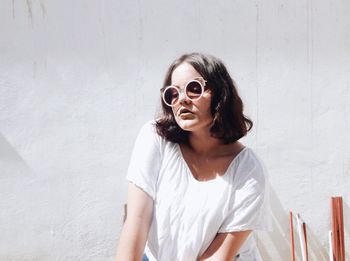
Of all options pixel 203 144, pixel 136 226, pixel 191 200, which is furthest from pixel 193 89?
pixel 136 226

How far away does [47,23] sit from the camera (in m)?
2.92

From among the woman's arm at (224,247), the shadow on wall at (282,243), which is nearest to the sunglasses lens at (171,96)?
the woman's arm at (224,247)

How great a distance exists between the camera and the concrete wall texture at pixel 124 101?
2928 mm

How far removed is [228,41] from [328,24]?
25.8 inches

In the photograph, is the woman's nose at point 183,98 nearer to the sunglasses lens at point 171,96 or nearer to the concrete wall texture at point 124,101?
the sunglasses lens at point 171,96

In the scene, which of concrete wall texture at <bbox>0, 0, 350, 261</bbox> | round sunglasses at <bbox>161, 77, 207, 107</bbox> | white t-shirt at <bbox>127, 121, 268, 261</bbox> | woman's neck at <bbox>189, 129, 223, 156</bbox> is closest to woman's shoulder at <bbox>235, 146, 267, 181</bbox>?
white t-shirt at <bbox>127, 121, 268, 261</bbox>

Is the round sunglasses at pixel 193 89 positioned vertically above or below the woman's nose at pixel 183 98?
above

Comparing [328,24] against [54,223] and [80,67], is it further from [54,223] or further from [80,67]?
[54,223]

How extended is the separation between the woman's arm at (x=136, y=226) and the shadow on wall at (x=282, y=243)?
1604mm

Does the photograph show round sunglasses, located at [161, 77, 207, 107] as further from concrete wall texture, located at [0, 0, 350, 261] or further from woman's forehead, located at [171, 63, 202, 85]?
concrete wall texture, located at [0, 0, 350, 261]

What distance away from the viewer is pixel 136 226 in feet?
5.04

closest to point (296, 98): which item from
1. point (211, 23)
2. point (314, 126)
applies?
point (314, 126)

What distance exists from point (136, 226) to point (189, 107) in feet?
1.44

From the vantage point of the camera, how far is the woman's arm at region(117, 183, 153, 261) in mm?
1530
